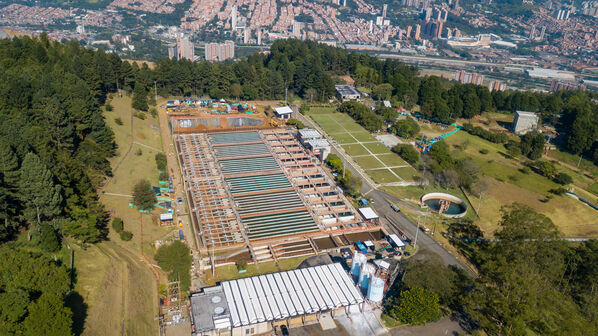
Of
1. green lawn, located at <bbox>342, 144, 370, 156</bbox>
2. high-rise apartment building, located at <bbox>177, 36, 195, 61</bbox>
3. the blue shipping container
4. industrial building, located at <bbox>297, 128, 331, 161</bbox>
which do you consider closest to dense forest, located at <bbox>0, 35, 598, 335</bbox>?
green lawn, located at <bbox>342, 144, 370, 156</bbox>

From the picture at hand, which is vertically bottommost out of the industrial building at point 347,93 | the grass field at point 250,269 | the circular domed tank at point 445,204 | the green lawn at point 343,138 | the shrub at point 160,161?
the circular domed tank at point 445,204

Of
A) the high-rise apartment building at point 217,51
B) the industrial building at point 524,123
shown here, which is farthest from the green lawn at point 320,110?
the high-rise apartment building at point 217,51

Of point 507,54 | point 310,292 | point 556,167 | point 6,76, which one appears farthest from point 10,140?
point 507,54

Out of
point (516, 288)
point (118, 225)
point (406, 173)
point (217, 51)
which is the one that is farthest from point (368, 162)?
point (217, 51)

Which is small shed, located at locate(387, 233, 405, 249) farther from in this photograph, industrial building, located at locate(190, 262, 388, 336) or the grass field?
the grass field

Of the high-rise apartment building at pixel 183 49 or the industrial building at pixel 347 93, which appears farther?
the high-rise apartment building at pixel 183 49

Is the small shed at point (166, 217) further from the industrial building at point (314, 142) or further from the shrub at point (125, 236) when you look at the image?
the industrial building at point (314, 142)
